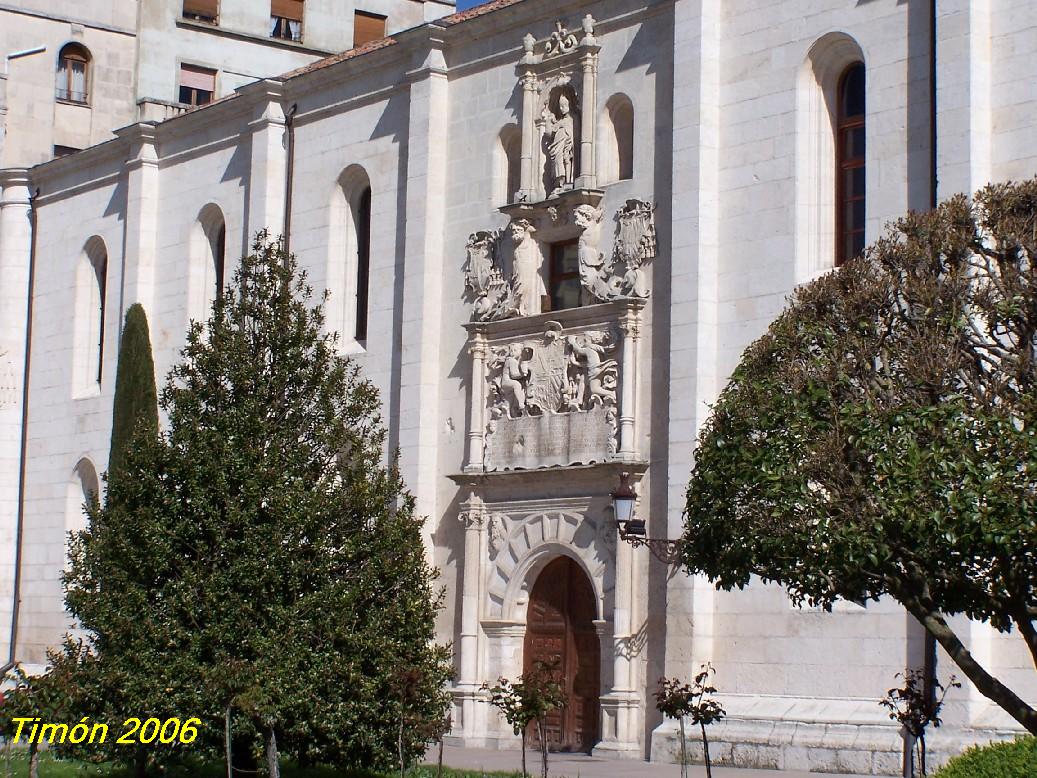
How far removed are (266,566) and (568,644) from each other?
26.8 ft

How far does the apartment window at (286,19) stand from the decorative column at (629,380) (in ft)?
72.5

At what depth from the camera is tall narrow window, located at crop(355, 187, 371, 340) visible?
1190 inches

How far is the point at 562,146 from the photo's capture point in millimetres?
26297

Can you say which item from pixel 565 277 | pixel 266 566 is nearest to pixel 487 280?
pixel 565 277

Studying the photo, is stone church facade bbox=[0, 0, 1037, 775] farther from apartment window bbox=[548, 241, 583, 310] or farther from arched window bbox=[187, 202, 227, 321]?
arched window bbox=[187, 202, 227, 321]

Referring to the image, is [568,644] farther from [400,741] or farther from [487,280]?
[400,741]

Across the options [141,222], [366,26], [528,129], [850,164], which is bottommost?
[850,164]

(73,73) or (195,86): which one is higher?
(195,86)

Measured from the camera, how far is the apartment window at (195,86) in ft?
140

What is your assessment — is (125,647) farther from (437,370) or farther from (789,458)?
(437,370)

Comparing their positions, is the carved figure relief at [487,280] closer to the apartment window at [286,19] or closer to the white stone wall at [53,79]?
the white stone wall at [53,79]

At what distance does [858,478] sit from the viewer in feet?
45.0

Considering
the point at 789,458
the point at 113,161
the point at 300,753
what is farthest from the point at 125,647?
the point at 113,161

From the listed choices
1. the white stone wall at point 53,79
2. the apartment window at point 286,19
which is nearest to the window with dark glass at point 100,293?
the white stone wall at point 53,79
